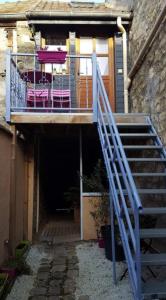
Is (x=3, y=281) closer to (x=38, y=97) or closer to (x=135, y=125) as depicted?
(x=135, y=125)

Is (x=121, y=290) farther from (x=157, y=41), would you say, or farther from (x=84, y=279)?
(x=157, y=41)

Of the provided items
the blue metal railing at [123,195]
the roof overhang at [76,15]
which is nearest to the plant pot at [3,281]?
the blue metal railing at [123,195]

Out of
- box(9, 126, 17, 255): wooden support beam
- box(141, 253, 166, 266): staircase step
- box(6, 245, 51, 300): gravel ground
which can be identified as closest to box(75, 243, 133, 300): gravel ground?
box(6, 245, 51, 300): gravel ground

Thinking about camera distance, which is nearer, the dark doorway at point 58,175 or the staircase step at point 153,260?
the staircase step at point 153,260

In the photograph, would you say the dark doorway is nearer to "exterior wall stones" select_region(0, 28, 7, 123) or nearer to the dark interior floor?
the dark interior floor

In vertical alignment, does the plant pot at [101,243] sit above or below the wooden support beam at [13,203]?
below

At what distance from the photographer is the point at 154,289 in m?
3.18

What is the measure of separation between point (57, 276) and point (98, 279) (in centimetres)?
57

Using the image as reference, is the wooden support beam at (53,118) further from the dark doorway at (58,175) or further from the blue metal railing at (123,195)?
the dark doorway at (58,175)

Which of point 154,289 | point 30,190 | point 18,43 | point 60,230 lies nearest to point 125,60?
point 18,43

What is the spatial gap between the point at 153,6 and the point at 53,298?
4.90m

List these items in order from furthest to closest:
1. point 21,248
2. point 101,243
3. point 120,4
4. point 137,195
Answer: point 120,4 < point 101,243 < point 21,248 < point 137,195

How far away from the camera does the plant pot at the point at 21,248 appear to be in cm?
541

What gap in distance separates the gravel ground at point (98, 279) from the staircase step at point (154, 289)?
81 cm
